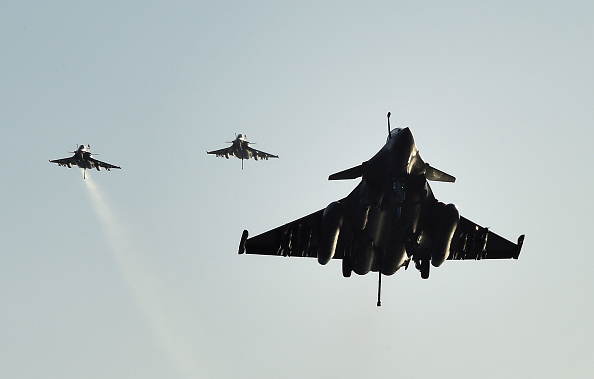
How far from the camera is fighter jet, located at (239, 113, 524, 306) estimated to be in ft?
102

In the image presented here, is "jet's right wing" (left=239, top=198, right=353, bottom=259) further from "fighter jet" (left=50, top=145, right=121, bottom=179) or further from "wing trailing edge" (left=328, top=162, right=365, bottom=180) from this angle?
"fighter jet" (left=50, top=145, right=121, bottom=179)

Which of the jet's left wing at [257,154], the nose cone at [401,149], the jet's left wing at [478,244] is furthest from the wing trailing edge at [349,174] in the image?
the jet's left wing at [257,154]

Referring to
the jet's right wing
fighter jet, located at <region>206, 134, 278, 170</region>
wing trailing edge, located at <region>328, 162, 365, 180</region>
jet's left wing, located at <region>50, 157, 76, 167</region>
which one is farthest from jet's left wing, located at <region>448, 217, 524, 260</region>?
jet's left wing, located at <region>50, 157, 76, 167</region>

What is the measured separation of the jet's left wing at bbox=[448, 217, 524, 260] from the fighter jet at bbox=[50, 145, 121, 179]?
127 ft

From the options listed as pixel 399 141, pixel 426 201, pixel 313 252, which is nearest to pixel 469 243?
pixel 426 201

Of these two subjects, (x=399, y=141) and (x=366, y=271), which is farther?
(x=366, y=271)

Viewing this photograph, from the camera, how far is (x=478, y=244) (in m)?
37.8

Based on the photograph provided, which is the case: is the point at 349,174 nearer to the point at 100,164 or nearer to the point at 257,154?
the point at 100,164

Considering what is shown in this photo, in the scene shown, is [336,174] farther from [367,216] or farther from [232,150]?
[232,150]

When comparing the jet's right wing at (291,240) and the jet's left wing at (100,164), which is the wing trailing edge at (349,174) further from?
the jet's left wing at (100,164)

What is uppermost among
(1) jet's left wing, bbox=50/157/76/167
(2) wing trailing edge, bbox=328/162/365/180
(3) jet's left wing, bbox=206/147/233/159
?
(3) jet's left wing, bbox=206/147/233/159

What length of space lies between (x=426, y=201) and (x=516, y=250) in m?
8.11

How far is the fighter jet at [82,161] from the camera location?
66.8 meters

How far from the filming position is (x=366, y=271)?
35.0 metres
